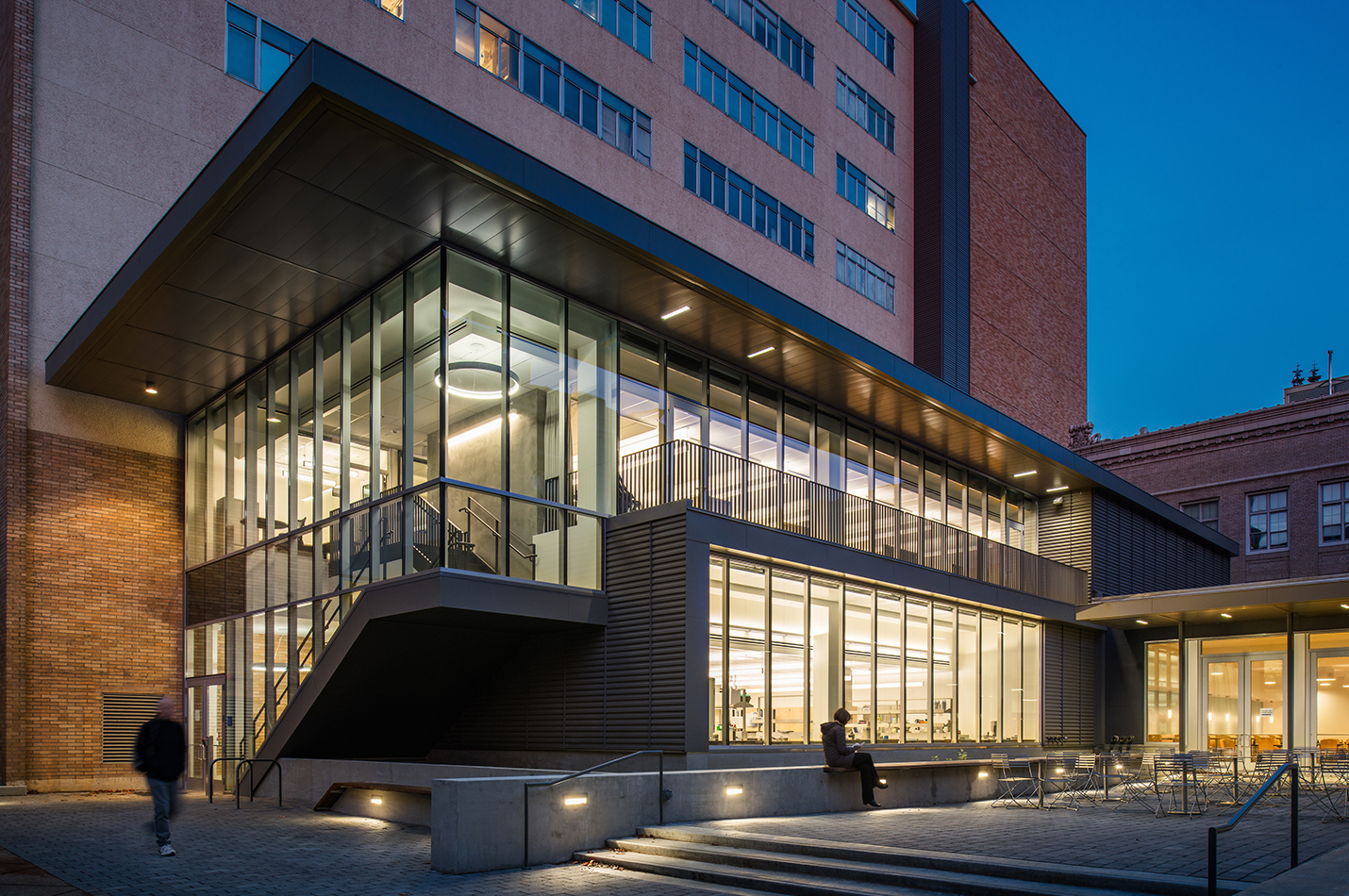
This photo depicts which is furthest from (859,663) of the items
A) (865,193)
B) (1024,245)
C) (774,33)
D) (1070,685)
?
(1024,245)

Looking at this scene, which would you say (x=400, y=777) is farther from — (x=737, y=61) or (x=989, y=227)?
(x=989, y=227)

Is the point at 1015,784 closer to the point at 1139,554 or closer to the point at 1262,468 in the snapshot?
the point at 1139,554

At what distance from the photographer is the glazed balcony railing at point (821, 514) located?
16750 mm

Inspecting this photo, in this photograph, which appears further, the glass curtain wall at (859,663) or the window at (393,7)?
the window at (393,7)

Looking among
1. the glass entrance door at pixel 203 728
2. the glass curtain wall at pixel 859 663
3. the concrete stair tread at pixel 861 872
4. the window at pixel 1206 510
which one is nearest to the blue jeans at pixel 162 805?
the concrete stair tread at pixel 861 872

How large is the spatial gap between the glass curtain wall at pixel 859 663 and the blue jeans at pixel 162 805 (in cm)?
708

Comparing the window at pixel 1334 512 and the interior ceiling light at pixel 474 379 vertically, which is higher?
the interior ceiling light at pixel 474 379

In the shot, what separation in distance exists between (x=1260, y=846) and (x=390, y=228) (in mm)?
12300

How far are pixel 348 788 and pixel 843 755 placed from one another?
6.84 meters

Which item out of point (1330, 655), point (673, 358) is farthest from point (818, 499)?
point (1330, 655)

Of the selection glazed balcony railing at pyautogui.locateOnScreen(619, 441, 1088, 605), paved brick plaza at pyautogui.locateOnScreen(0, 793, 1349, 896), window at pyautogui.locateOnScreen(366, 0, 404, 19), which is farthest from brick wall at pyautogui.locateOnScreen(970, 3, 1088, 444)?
paved brick plaza at pyautogui.locateOnScreen(0, 793, 1349, 896)

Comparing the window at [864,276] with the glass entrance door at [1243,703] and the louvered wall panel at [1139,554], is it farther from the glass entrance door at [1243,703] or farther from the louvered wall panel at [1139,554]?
the glass entrance door at [1243,703]

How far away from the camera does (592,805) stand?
1126 centimetres

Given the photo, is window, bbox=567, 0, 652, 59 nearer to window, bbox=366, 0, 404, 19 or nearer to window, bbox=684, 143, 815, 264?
window, bbox=684, 143, 815, 264
